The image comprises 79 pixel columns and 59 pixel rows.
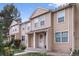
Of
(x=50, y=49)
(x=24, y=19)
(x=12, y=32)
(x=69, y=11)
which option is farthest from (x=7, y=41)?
(x=69, y=11)

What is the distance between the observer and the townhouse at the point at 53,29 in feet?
10.6

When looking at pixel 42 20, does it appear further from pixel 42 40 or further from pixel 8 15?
pixel 8 15

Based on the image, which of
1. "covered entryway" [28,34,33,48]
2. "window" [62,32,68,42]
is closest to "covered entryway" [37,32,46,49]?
"covered entryway" [28,34,33,48]

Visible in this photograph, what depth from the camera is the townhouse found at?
323 centimetres

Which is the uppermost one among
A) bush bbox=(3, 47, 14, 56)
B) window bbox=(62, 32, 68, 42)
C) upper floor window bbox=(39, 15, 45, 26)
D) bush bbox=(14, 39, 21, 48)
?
upper floor window bbox=(39, 15, 45, 26)

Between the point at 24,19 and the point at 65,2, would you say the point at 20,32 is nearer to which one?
the point at 24,19

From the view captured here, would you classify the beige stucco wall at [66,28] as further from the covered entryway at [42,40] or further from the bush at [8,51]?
the bush at [8,51]

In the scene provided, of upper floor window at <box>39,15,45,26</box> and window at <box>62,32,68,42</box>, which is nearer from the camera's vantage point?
window at <box>62,32,68,42</box>

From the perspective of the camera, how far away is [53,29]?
3336 mm

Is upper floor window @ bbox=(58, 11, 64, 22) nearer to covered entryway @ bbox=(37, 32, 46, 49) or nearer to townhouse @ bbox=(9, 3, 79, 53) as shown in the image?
townhouse @ bbox=(9, 3, 79, 53)

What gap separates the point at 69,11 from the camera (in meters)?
3.25

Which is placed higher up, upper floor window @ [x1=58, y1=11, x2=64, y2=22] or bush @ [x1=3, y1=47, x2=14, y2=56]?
upper floor window @ [x1=58, y1=11, x2=64, y2=22]

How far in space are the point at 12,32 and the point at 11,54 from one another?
35cm

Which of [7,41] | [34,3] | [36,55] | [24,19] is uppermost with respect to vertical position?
[34,3]
